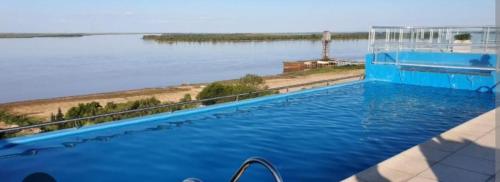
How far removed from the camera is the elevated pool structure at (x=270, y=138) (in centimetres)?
613

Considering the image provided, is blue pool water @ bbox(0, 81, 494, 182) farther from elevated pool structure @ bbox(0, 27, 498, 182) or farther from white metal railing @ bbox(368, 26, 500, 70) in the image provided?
white metal railing @ bbox(368, 26, 500, 70)

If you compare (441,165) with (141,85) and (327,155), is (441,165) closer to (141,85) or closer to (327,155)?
(327,155)

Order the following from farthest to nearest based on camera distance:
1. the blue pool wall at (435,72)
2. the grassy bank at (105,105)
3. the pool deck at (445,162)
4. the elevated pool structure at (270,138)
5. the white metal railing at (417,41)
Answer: the white metal railing at (417,41)
the blue pool wall at (435,72)
the grassy bank at (105,105)
the elevated pool structure at (270,138)
the pool deck at (445,162)

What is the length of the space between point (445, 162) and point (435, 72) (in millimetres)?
10708

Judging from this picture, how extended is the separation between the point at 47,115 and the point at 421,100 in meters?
14.2

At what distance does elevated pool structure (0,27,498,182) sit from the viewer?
6126 millimetres

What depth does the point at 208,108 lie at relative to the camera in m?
10.6

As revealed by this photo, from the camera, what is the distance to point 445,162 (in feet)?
17.3

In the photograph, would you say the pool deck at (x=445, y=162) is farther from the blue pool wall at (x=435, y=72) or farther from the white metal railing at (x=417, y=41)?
the white metal railing at (x=417, y=41)

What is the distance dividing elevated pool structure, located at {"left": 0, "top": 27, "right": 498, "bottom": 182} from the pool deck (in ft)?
0.16

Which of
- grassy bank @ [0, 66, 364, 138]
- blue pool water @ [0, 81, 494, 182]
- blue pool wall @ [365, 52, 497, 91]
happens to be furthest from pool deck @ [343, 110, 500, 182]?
blue pool wall @ [365, 52, 497, 91]

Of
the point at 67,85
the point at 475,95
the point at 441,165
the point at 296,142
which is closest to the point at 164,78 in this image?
the point at 67,85

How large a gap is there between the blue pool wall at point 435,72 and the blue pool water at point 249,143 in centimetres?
243

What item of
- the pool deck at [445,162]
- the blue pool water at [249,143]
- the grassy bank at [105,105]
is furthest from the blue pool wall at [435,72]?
the pool deck at [445,162]
